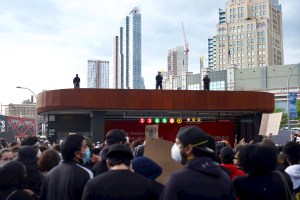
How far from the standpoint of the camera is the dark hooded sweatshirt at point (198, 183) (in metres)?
3.37

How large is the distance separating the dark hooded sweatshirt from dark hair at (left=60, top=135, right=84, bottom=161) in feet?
5.53

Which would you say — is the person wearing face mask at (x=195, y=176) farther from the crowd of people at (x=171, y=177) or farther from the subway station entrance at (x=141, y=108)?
the subway station entrance at (x=141, y=108)

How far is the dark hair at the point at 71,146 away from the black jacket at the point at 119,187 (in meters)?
1.04

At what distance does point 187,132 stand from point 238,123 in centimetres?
3051

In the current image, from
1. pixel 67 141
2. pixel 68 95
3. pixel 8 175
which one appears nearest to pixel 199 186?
pixel 67 141

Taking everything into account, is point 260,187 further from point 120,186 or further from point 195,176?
point 120,186

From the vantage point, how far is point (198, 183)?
3.40m

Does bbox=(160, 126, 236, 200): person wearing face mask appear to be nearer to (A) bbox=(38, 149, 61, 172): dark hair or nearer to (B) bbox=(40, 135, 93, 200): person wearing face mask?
(B) bbox=(40, 135, 93, 200): person wearing face mask

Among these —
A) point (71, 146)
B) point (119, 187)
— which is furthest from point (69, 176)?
point (119, 187)

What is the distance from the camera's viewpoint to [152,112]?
29.1 m

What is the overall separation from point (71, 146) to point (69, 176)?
1.17 feet

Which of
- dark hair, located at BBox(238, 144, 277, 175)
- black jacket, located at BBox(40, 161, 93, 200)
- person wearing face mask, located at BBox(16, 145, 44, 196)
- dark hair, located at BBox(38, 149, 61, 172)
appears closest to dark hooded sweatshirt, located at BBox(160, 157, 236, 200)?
dark hair, located at BBox(238, 144, 277, 175)

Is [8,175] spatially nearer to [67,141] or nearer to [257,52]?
[67,141]

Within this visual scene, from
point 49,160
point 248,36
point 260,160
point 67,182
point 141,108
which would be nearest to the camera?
point 260,160
